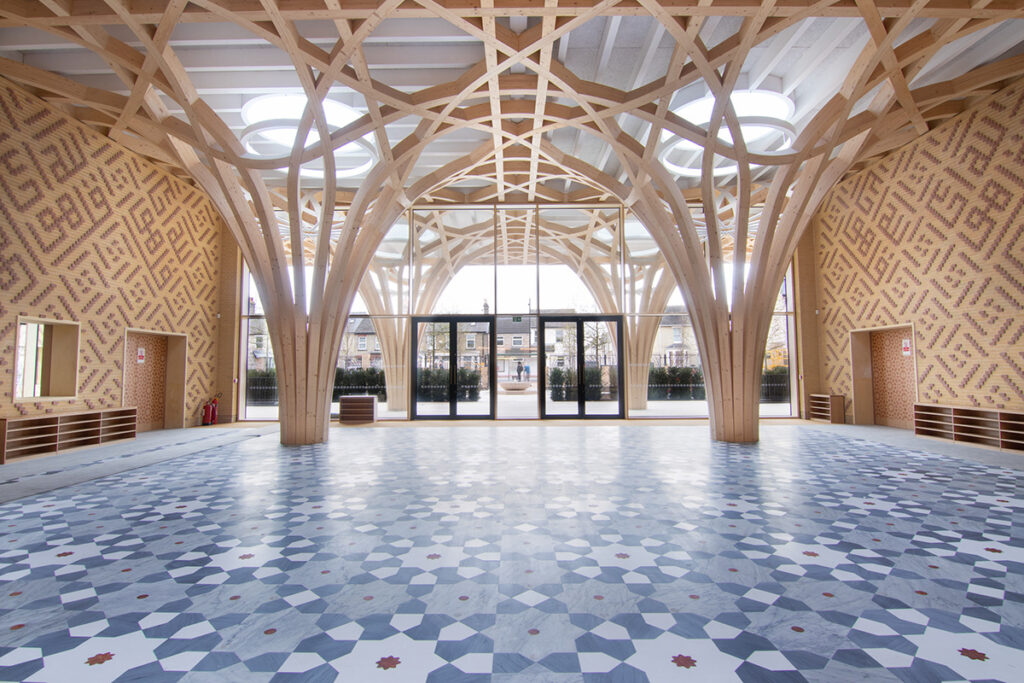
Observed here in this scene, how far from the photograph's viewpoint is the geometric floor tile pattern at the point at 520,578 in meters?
2.50

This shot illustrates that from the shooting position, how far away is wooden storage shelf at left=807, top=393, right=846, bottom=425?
1323 cm

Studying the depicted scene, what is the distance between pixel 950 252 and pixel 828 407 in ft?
15.8

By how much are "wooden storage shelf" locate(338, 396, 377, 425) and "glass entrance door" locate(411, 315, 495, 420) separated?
47.6 inches

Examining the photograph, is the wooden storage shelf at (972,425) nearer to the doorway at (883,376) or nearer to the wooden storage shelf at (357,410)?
the doorway at (883,376)

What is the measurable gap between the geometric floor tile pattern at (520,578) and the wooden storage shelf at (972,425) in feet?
10.3

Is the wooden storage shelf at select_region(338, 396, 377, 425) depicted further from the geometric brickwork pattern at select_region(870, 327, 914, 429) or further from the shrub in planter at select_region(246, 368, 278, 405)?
the geometric brickwork pattern at select_region(870, 327, 914, 429)

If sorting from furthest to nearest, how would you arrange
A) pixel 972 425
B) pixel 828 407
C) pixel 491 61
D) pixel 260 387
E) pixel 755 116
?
pixel 260 387, pixel 828 407, pixel 972 425, pixel 755 116, pixel 491 61

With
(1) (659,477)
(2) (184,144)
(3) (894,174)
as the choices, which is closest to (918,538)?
(1) (659,477)

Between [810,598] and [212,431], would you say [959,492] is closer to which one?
[810,598]

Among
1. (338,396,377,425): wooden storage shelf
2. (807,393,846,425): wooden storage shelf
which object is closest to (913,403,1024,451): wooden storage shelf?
(807,393,846,425): wooden storage shelf

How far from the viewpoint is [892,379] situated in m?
12.5

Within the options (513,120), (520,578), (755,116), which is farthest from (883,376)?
(520,578)

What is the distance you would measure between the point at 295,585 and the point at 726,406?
8.67m

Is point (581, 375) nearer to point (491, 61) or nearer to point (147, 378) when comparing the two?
point (491, 61)
